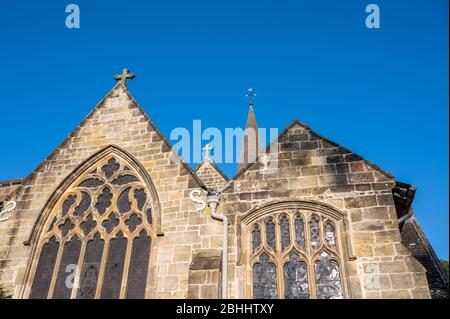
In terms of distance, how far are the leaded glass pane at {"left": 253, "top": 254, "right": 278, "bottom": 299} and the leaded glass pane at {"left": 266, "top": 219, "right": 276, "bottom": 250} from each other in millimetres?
301

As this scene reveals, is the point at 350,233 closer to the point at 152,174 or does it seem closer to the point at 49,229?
the point at 152,174

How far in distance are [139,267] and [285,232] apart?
3469 millimetres

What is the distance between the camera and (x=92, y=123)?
13086 mm

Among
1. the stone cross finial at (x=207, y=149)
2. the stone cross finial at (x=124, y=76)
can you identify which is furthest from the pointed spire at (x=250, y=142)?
the stone cross finial at (x=124, y=76)

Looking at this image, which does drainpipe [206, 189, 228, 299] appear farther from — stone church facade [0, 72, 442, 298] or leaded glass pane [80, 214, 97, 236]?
leaded glass pane [80, 214, 97, 236]

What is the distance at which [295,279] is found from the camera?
9.20 metres

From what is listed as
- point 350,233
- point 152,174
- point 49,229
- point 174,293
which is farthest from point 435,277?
point 49,229

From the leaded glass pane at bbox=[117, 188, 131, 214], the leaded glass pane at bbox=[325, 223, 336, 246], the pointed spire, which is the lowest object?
the leaded glass pane at bbox=[325, 223, 336, 246]

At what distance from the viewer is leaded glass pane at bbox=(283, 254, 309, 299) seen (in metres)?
9.00

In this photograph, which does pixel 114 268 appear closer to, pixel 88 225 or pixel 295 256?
pixel 88 225

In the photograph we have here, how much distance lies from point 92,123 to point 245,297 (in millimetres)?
7143

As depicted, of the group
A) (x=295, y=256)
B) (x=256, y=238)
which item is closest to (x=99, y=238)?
(x=256, y=238)

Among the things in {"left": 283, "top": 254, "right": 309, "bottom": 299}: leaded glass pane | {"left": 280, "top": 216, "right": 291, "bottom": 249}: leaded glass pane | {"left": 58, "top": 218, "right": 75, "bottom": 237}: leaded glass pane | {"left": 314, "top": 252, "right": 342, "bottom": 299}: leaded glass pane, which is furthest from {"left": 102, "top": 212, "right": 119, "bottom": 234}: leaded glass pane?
{"left": 314, "top": 252, "right": 342, "bottom": 299}: leaded glass pane
